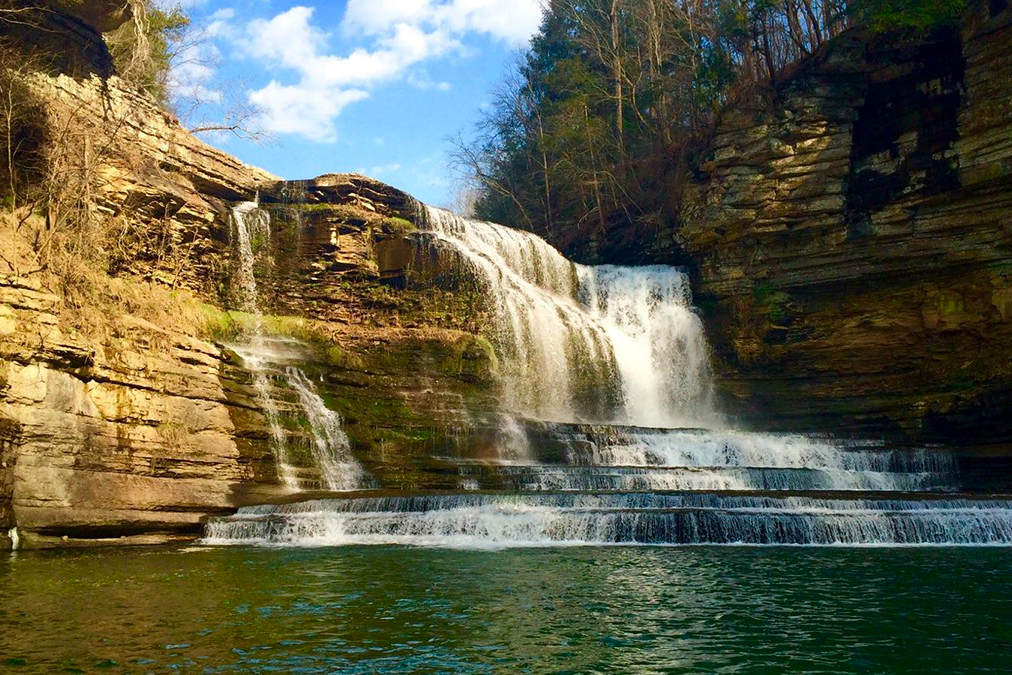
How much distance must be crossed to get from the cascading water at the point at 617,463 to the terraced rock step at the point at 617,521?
0.07 feet

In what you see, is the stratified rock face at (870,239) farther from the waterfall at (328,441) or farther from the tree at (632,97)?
the waterfall at (328,441)

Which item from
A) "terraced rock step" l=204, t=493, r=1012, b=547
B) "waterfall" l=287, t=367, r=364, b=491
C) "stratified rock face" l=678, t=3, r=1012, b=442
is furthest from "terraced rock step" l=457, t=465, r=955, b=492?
"stratified rock face" l=678, t=3, r=1012, b=442

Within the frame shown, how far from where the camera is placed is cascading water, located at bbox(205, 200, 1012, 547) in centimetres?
1259

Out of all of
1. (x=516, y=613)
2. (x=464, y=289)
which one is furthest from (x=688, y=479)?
(x=464, y=289)

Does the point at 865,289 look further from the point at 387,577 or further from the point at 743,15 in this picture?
the point at 387,577

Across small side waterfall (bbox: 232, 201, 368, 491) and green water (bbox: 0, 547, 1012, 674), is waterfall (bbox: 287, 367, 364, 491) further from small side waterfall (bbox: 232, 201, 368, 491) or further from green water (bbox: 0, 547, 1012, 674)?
green water (bbox: 0, 547, 1012, 674)

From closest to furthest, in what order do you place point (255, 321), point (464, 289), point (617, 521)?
point (617, 521) → point (255, 321) → point (464, 289)

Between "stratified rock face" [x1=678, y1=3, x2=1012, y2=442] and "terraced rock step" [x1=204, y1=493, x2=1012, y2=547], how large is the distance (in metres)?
8.12

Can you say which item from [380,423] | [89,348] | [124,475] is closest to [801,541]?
[380,423]

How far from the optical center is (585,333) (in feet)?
79.7

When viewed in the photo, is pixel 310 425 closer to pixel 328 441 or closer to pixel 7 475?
pixel 328 441

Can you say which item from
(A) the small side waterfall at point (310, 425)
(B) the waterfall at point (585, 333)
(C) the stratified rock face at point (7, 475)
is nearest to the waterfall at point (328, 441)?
(A) the small side waterfall at point (310, 425)

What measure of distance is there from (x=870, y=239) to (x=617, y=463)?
10.4 metres

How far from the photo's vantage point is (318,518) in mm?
13695
